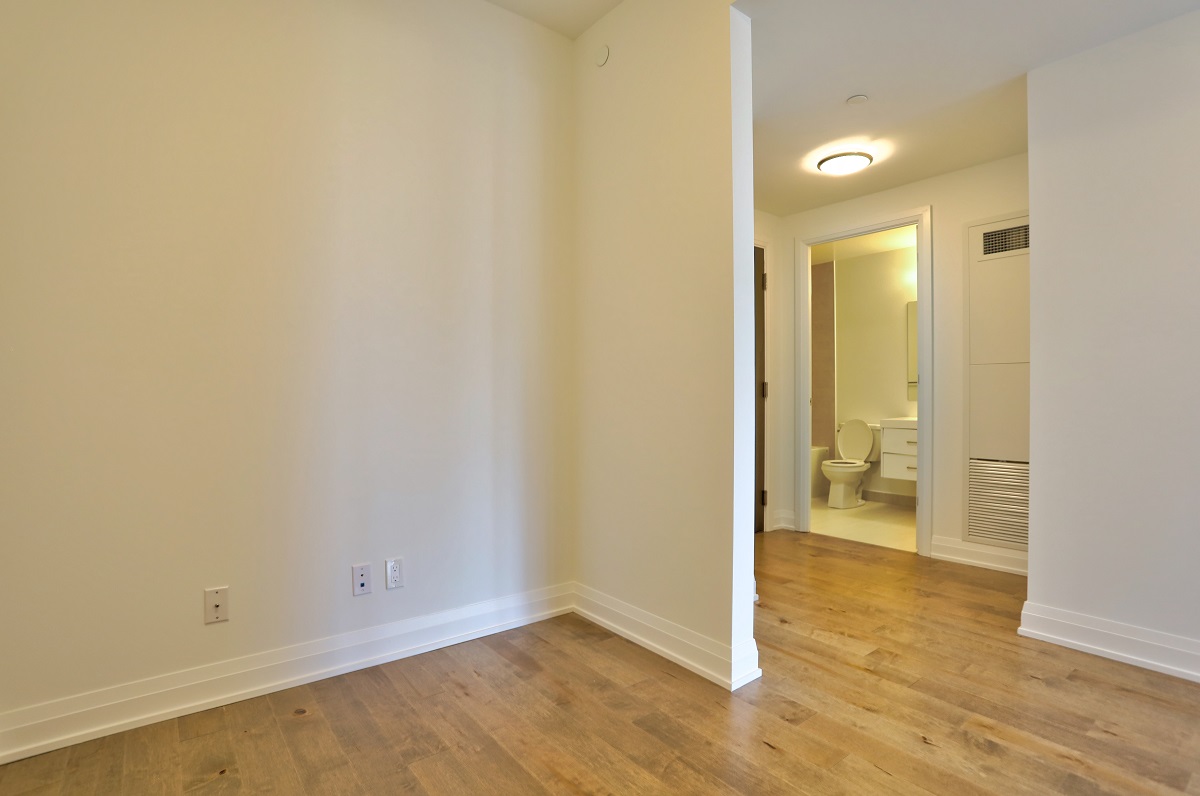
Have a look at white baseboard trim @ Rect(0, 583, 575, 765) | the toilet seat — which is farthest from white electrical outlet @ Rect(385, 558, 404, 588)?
the toilet seat

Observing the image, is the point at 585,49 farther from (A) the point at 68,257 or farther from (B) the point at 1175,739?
(B) the point at 1175,739

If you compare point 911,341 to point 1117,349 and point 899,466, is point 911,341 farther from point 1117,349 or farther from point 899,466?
point 1117,349

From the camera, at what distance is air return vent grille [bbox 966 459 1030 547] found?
139 inches

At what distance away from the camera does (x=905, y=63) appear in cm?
258

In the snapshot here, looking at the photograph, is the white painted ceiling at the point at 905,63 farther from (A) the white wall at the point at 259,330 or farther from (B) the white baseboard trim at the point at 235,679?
(B) the white baseboard trim at the point at 235,679

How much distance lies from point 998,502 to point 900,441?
188 centimetres

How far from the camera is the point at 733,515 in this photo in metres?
2.12

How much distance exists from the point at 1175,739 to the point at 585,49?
345 cm

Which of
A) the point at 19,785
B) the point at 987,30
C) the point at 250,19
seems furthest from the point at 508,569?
the point at 987,30

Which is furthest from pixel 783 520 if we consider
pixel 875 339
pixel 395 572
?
pixel 395 572

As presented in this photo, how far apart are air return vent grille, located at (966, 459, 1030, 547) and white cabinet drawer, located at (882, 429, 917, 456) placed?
168 centimetres

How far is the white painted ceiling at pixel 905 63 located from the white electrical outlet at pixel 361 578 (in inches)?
97.3

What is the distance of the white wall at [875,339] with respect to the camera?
5.95 meters

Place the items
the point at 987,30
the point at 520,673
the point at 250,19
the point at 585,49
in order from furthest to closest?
the point at 585,49 → the point at 987,30 → the point at 520,673 → the point at 250,19
